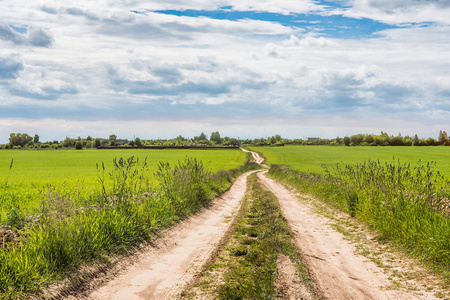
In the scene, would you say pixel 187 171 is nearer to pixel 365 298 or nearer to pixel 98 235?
pixel 98 235

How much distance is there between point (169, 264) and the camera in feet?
29.7

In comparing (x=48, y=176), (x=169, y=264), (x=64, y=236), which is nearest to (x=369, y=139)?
(x=48, y=176)

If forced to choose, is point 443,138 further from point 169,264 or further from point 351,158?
point 169,264

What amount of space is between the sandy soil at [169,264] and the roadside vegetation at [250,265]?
1.52 ft

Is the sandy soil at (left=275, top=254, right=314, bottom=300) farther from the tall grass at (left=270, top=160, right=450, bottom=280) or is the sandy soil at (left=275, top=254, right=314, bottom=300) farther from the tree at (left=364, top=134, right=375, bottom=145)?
the tree at (left=364, top=134, right=375, bottom=145)

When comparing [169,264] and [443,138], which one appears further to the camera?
[443,138]

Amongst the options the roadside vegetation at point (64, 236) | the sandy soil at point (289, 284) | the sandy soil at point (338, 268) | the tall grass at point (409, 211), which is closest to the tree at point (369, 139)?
the tall grass at point (409, 211)

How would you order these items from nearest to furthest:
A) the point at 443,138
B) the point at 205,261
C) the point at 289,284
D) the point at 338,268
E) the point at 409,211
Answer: the point at 289,284
the point at 338,268
the point at 205,261
the point at 409,211
the point at 443,138

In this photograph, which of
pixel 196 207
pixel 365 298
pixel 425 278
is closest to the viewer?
pixel 365 298

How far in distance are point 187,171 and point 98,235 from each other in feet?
30.3

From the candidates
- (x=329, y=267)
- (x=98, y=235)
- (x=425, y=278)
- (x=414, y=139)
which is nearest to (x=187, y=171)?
(x=98, y=235)

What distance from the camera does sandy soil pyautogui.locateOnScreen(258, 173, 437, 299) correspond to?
724 cm

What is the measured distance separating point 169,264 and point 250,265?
7.04 ft

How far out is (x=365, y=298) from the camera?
275 inches
